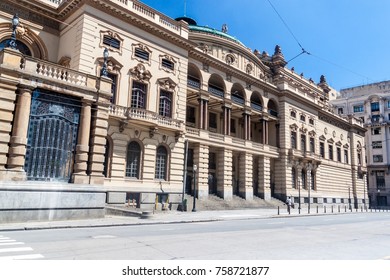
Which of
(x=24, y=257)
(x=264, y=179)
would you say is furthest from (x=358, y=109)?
(x=24, y=257)

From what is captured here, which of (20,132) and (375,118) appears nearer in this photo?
(20,132)

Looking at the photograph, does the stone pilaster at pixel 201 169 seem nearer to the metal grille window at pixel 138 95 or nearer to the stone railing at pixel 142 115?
the stone railing at pixel 142 115

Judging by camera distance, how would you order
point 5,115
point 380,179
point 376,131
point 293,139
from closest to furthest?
point 5,115
point 293,139
point 380,179
point 376,131

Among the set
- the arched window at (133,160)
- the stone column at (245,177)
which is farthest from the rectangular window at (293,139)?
the arched window at (133,160)

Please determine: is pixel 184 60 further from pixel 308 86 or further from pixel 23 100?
pixel 308 86

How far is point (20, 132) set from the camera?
16.9 m

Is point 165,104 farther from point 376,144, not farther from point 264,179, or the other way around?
point 376,144

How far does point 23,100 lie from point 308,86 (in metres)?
55.5

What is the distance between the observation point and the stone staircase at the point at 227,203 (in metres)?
31.2

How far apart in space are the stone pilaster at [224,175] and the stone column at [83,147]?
759 inches

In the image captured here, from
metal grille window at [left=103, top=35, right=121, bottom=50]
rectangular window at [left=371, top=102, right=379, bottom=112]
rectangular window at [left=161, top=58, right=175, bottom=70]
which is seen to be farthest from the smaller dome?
rectangular window at [left=371, top=102, right=379, bottom=112]

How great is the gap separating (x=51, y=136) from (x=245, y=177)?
83.0 feet

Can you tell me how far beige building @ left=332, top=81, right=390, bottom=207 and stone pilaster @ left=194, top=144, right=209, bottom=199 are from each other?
175 feet

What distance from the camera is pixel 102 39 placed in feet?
83.6
